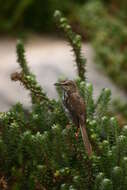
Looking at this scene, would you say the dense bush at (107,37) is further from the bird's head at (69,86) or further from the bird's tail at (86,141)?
the bird's tail at (86,141)

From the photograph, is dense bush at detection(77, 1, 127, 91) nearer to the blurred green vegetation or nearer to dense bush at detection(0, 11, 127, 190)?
the blurred green vegetation

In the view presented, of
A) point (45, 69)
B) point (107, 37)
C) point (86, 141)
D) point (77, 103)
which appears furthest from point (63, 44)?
point (86, 141)

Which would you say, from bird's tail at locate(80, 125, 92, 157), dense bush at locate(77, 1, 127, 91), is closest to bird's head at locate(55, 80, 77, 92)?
bird's tail at locate(80, 125, 92, 157)

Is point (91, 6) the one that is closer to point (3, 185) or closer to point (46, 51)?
point (46, 51)

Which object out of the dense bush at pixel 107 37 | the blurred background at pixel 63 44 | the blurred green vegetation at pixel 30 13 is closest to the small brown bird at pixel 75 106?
the blurred background at pixel 63 44

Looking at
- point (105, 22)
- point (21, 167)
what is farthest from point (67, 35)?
point (105, 22)

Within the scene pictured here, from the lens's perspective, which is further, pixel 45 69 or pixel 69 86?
pixel 45 69

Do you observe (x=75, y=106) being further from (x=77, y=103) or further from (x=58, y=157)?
(x=58, y=157)
